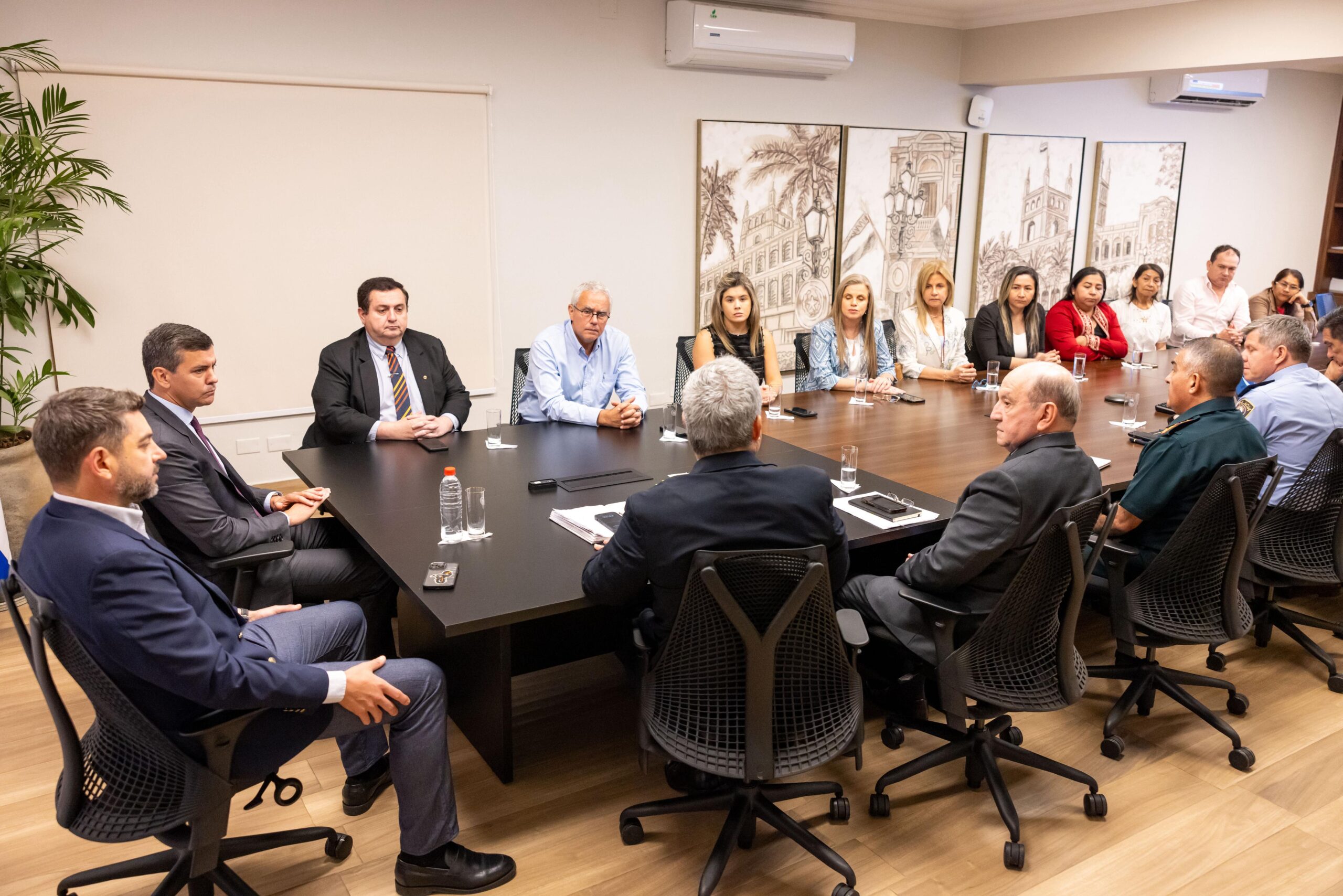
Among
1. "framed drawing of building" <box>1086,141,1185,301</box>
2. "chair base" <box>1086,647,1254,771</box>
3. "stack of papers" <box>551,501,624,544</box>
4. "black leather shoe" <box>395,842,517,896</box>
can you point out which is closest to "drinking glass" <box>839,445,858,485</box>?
"stack of papers" <box>551,501,624,544</box>

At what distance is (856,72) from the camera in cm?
721

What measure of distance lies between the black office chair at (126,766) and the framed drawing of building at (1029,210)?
24.1 ft

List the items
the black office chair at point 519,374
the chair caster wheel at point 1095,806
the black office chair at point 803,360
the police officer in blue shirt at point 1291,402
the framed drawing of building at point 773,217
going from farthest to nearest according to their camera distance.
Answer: the framed drawing of building at point 773,217 < the black office chair at point 803,360 < the black office chair at point 519,374 < the police officer in blue shirt at point 1291,402 < the chair caster wheel at point 1095,806

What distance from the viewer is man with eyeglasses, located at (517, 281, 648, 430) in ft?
14.1

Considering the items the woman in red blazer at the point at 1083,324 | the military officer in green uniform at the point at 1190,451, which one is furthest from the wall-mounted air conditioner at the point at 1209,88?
the military officer in green uniform at the point at 1190,451

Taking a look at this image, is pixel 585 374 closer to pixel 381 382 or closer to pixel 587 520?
pixel 381 382

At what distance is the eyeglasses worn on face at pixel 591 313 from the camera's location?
4.35 metres

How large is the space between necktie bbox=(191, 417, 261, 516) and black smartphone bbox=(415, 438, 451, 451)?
0.76m

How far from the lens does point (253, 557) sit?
2967 millimetres

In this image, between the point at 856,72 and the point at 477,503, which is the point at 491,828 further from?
the point at 856,72

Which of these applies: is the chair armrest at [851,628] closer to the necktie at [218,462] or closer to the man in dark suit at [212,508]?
the man in dark suit at [212,508]

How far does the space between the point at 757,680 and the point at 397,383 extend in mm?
2595

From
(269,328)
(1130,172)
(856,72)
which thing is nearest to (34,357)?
(269,328)

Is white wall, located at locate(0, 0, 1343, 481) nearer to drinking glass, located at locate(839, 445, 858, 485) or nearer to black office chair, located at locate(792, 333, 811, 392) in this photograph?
black office chair, located at locate(792, 333, 811, 392)
